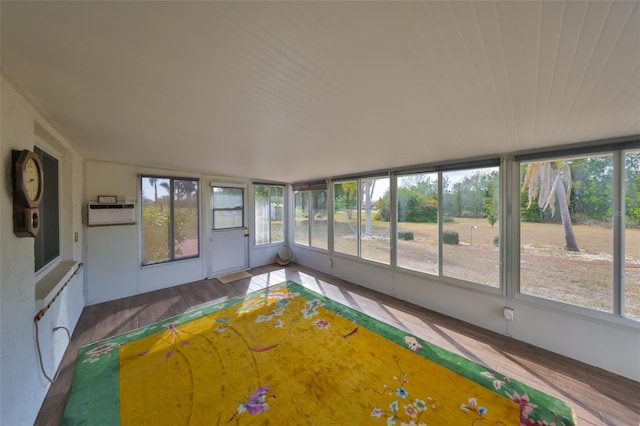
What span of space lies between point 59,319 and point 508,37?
13.5 feet

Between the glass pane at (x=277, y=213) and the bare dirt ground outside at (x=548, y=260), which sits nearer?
the bare dirt ground outside at (x=548, y=260)

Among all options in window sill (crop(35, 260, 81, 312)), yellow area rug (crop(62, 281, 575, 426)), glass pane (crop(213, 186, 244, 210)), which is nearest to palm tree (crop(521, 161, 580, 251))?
yellow area rug (crop(62, 281, 575, 426))

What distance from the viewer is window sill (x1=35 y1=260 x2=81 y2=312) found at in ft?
5.96

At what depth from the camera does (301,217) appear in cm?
598

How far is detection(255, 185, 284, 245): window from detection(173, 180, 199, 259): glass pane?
144 centimetres

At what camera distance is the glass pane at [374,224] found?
4.15 metres

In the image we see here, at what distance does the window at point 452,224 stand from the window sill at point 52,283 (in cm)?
417

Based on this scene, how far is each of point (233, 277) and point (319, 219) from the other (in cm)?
232

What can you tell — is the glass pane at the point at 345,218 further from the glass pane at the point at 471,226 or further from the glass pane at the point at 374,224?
the glass pane at the point at 471,226

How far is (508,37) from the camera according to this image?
0.91 meters

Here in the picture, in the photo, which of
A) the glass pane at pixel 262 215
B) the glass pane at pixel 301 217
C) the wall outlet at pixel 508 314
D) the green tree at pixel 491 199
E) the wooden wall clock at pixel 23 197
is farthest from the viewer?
the glass pane at pixel 301 217

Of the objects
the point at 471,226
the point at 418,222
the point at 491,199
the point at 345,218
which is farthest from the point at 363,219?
the point at 491,199

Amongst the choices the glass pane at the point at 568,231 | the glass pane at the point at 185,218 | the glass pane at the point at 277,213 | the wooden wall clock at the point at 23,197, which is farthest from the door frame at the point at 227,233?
the glass pane at the point at 568,231

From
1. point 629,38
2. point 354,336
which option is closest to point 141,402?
point 354,336
